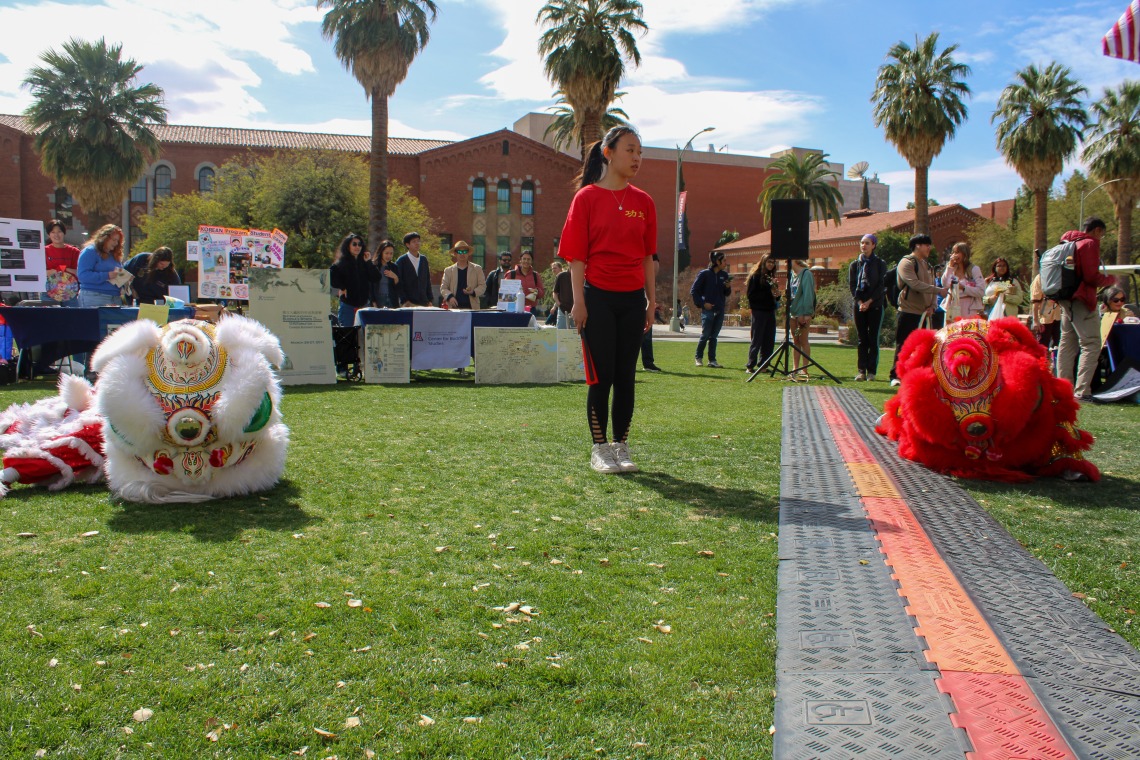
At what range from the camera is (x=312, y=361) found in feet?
35.2

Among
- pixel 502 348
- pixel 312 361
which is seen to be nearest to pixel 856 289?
pixel 502 348

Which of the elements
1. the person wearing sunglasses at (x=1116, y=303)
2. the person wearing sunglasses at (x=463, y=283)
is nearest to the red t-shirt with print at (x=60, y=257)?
the person wearing sunglasses at (x=463, y=283)

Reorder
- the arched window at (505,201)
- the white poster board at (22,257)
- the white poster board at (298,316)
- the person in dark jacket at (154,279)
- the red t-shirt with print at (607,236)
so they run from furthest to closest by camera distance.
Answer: the arched window at (505,201)
the white poster board at (22,257)
the person in dark jacket at (154,279)
the white poster board at (298,316)
the red t-shirt with print at (607,236)

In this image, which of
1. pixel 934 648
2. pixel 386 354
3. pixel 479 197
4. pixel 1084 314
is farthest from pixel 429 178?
pixel 934 648

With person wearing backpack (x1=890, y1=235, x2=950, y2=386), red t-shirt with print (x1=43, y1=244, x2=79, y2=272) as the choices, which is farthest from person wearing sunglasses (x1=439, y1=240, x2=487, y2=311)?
person wearing backpack (x1=890, y1=235, x2=950, y2=386)

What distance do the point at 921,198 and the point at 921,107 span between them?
372 cm

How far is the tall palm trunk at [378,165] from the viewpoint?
2922 cm

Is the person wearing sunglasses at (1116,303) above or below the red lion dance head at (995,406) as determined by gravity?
above

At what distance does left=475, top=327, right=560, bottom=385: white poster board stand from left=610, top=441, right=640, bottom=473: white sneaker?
5.91 meters

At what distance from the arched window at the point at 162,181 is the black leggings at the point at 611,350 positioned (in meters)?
53.9

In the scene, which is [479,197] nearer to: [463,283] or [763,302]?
[463,283]

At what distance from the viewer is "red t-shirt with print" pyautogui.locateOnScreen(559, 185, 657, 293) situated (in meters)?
5.27

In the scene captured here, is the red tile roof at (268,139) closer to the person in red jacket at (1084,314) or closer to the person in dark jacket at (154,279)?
the person in dark jacket at (154,279)

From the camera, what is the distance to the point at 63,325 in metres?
9.94
